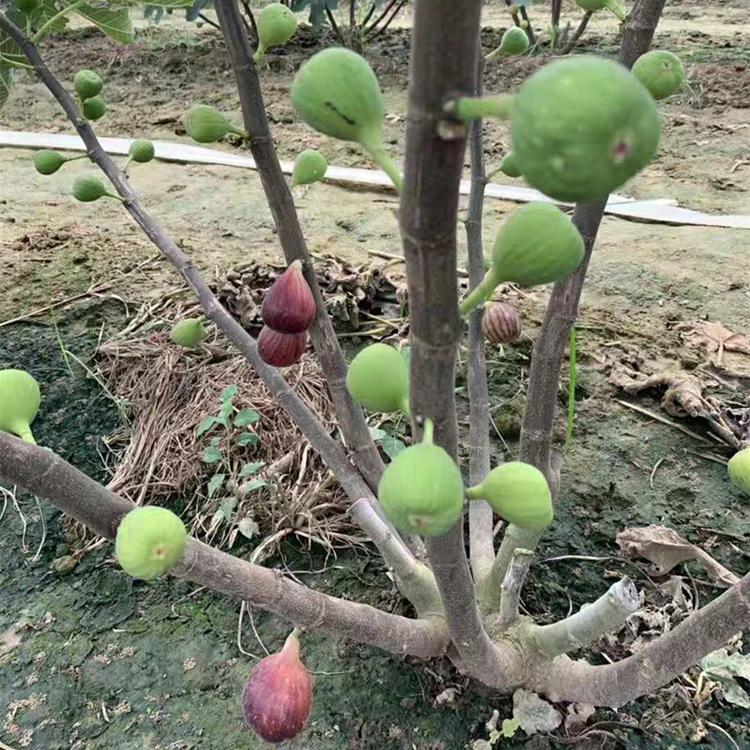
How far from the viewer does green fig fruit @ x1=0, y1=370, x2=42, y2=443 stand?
628mm

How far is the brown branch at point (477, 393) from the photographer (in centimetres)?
115

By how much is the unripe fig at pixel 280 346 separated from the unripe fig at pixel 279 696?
342mm

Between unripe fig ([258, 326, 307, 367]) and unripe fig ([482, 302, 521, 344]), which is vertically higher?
unripe fig ([258, 326, 307, 367])

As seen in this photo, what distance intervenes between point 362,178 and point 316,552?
6.70ft

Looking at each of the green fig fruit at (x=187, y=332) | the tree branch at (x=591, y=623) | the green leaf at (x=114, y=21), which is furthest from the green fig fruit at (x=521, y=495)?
the green leaf at (x=114, y=21)

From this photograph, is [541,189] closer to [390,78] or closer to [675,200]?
[675,200]

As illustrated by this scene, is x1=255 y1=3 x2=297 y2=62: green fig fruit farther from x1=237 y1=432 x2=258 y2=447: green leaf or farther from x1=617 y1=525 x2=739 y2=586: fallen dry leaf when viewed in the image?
x1=617 y1=525 x2=739 y2=586: fallen dry leaf

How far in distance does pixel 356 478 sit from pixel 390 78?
4353 millimetres

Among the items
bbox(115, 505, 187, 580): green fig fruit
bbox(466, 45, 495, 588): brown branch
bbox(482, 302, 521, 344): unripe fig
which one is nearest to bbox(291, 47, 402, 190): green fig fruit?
bbox(115, 505, 187, 580): green fig fruit

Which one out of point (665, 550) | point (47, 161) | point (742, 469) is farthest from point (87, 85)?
point (665, 550)

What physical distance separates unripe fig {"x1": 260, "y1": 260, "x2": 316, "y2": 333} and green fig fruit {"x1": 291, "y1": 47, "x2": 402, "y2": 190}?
434mm

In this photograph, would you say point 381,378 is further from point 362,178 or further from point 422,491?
point 362,178

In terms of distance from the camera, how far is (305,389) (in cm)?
174

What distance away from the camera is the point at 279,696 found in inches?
30.6
